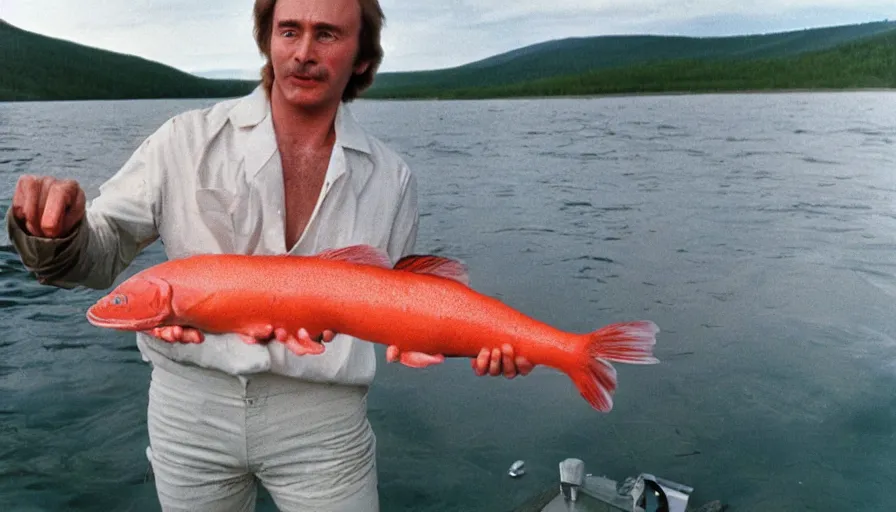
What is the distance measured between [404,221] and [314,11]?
111 centimetres

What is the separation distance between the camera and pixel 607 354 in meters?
2.96

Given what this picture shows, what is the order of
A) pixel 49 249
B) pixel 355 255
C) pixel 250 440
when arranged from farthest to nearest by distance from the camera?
pixel 250 440 < pixel 355 255 < pixel 49 249

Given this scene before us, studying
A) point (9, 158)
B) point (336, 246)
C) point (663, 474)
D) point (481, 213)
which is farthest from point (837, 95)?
point (336, 246)

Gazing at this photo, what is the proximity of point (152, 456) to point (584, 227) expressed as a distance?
29466mm

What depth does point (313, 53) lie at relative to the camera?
3.38 m

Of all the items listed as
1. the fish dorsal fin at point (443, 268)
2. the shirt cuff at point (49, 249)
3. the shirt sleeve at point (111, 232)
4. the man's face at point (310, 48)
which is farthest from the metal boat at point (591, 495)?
the shirt cuff at point (49, 249)

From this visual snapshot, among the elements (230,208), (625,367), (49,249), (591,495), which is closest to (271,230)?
(230,208)

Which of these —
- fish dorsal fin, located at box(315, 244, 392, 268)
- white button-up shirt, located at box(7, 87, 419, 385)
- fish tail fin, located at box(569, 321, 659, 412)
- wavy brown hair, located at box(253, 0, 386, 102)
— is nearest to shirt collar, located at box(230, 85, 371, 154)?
white button-up shirt, located at box(7, 87, 419, 385)

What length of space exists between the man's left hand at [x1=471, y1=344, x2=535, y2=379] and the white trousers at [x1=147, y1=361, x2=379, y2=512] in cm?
97

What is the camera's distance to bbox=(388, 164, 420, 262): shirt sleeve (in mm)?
3895

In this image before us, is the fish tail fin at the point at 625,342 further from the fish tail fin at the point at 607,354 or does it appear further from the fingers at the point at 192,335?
the fingers at the point at 192,335

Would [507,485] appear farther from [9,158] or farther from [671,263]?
[9,158]

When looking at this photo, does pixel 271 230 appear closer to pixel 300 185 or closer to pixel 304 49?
pixel 300 185

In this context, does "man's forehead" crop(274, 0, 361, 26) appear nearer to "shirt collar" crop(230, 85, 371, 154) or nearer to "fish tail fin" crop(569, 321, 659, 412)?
"shirt collar" crop(230, 85, 371, 154)
